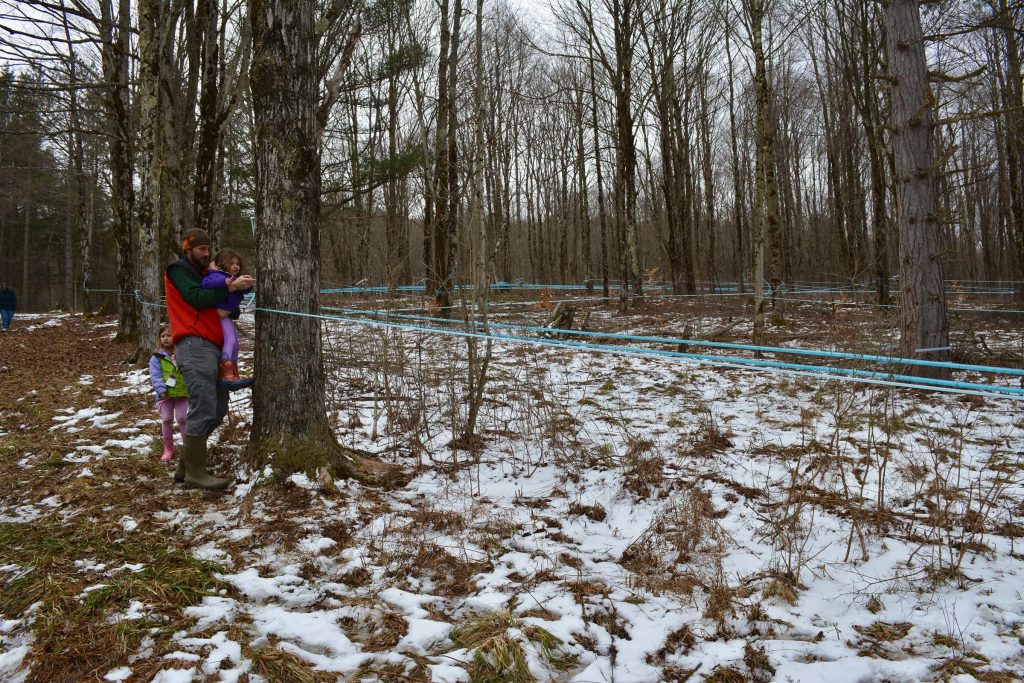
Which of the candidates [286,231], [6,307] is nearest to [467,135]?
[286,231]

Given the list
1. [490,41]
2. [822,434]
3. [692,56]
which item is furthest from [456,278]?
[692,56]

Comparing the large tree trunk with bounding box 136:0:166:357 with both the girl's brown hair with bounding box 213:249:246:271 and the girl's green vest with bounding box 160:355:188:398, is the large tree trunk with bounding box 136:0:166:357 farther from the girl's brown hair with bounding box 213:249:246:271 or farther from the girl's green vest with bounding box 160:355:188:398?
the girl's brown hair with bounding box 213:249:246:271

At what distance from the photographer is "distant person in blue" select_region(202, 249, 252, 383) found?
13.0ft

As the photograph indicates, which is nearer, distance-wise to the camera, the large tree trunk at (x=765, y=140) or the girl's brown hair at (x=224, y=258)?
the girl's brown hair at (x=224, y=258)

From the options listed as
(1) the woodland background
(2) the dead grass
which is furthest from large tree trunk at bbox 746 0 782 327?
(2) the dead grass

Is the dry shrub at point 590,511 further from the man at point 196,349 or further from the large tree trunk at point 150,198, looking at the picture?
the large tree trunk at point 150,198

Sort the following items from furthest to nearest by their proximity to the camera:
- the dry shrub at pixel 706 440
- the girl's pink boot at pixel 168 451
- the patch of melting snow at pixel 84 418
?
1. the patch of melting snow at pixel 84 418
2. the dry shrub at pixel 706 440
3. the girl's pink boot at pixel 168 451

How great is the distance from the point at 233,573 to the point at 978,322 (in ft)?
45.3

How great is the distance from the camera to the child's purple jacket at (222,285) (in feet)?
12.7

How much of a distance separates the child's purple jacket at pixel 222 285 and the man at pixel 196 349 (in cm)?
3

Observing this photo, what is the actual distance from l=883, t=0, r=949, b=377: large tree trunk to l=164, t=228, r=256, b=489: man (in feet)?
21.6

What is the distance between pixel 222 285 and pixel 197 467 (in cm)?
120

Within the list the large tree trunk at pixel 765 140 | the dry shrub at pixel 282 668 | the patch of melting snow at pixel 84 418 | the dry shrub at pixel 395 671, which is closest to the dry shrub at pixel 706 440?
the dry shrub at pixel 395 671

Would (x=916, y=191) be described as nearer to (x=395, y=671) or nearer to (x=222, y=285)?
(x=222, y=285)
